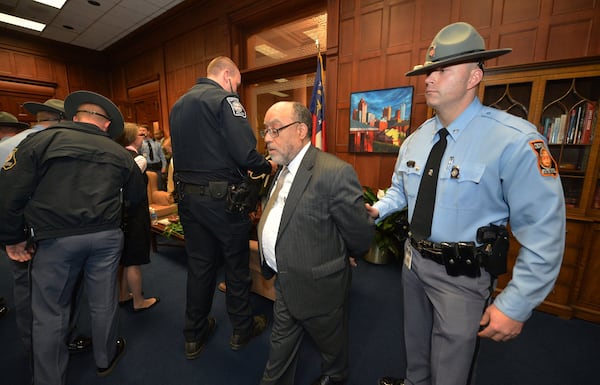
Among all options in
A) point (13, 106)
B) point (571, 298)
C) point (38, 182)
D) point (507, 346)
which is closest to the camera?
point (38, 182)

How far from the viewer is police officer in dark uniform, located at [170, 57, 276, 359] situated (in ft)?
5.22

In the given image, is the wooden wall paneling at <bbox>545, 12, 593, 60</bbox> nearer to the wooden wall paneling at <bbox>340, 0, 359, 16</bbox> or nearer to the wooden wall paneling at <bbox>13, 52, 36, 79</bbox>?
the wooden wall paneling at <bbox>340, 0, 359, 16</bbox>

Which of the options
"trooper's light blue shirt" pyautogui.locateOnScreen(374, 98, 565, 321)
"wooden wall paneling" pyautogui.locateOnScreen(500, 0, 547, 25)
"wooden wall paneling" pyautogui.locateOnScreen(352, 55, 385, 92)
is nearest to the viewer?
"trooper's light blue shirt" pyautogui.locateOnScreen(374, 98, 565, 321)

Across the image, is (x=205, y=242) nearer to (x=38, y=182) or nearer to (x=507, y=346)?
(x=38, y=182)

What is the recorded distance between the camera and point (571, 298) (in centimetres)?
218

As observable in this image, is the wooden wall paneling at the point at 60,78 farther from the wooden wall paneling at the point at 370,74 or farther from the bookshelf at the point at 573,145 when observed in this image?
the bookshelf at the point at 573,145

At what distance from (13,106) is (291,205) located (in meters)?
7.97

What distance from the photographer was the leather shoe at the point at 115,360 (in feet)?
5.34

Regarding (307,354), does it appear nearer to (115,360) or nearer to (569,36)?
(115,360)

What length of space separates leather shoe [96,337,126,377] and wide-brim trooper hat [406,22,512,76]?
2.36 m

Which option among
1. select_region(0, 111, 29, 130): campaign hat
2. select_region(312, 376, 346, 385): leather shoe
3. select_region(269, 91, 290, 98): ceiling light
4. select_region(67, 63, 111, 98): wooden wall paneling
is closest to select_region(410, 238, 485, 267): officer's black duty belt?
select_region(312, 376, 346, 385): leather shoe

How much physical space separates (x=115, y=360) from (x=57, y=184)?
3.91ft

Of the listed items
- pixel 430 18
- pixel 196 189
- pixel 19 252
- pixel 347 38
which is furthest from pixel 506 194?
pixel 347 38

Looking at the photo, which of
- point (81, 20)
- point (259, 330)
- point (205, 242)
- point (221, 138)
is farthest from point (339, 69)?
point (81, 20)
